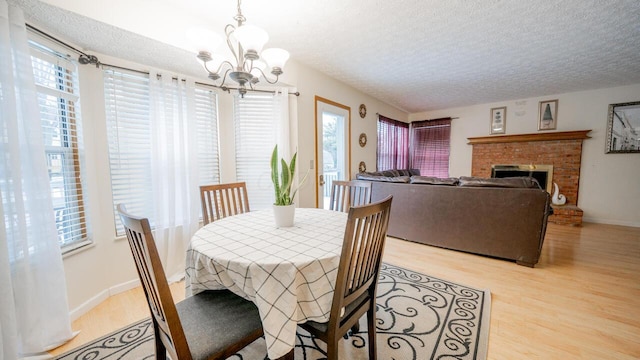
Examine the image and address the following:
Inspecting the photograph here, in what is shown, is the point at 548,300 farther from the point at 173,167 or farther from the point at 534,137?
the point at 534,137

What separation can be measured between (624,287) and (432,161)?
3950 mm

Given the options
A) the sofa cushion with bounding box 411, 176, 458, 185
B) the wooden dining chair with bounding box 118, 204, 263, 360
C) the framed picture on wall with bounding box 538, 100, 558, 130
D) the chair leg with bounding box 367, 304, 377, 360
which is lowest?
Answer: the chair leg with bounding box 367, 304, 377, 360

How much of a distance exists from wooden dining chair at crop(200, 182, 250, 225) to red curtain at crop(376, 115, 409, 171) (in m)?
3.38

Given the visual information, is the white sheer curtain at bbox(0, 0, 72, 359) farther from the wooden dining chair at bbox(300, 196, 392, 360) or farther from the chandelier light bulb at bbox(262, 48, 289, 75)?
the wooden dining chair at bbox(300, 196, 392, 360)

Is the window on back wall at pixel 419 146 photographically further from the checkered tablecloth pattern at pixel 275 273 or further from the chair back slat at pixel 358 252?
the checkered tablecloth pattern at pixel 275 273

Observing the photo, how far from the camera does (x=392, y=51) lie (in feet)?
8.86

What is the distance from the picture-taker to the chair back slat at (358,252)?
917 millimetres

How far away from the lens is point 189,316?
3.33 feet

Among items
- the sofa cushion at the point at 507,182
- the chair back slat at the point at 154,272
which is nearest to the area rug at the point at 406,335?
the chair back slat at the point at 154,272

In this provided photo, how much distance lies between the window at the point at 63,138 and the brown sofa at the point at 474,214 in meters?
3.15

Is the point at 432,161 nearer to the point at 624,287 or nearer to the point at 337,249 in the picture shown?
the point at 624,287

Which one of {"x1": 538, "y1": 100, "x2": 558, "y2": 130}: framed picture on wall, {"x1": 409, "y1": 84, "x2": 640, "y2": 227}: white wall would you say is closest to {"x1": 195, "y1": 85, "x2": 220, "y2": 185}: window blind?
{"x1": 409, "y1": 84, "x2": 640, "y2": 227}: white wall

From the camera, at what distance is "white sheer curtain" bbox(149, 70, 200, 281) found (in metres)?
2.11

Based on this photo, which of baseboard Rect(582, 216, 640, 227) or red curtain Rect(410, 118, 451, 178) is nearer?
baseboard Rect(582, 216, 640, 227)
